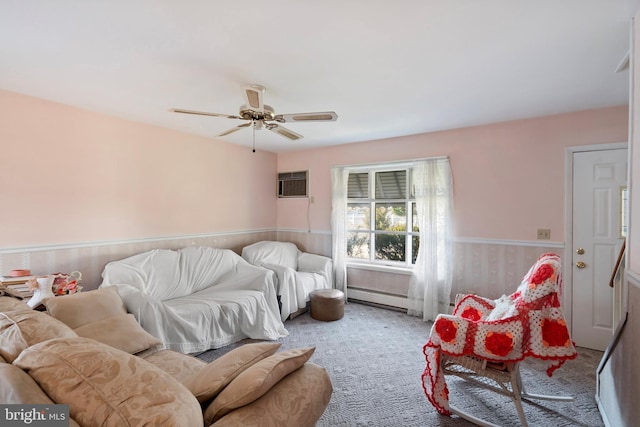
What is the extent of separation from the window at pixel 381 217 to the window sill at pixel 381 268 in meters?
0.10

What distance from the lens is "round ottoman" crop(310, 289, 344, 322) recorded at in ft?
12.1

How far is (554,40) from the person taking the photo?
1784mm

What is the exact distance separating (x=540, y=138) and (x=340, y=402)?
10.7ft

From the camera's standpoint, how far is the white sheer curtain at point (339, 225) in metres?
4.46

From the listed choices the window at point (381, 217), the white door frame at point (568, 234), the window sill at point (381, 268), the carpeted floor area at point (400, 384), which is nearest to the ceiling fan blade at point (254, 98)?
the carpeted floor area at point (400, 384)

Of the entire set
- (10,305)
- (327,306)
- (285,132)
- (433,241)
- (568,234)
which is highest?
(285,132)

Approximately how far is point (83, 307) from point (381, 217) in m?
3.51

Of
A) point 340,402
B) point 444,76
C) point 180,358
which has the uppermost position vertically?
point 444,76

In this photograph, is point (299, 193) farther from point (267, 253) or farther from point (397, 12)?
point (397, 12)

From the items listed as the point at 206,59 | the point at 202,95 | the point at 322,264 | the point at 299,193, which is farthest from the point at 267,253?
the point at 206,59

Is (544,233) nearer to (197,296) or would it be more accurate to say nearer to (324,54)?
(324,54)

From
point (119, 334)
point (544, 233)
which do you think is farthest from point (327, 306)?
point (544, 233)

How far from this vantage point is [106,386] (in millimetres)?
806

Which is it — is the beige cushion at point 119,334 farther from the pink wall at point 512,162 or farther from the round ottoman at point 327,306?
the pink wall at point 512,162
